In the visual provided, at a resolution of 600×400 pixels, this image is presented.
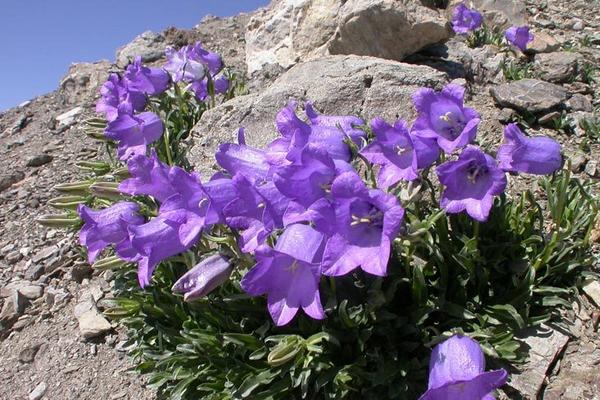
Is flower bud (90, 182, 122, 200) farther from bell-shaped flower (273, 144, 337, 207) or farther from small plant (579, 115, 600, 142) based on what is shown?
small plant (579, 115, 600, 142)

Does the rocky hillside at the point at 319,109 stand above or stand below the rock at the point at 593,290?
above

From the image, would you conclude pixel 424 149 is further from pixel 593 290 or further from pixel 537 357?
pixel 593 290

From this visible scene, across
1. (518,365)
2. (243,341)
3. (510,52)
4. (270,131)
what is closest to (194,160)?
(270,131)

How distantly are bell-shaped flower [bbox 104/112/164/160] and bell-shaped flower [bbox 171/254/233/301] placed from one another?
1.90 meters

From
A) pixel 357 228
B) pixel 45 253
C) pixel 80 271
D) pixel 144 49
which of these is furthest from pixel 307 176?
pixel 144 49

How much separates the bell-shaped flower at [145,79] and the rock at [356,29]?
7.47ft

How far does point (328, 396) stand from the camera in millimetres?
3207

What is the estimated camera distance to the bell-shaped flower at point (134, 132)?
4723 millimetres

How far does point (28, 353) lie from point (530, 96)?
5140mm

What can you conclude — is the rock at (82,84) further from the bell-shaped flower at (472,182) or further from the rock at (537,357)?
the rock at (537,357)

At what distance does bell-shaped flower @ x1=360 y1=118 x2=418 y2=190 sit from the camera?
10.1ft

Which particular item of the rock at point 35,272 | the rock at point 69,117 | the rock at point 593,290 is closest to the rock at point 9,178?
the rock at point 69,117

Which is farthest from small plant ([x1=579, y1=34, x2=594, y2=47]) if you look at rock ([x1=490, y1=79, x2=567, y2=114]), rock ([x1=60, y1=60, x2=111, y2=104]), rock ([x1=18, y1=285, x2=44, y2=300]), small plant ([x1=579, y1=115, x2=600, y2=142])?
rock ([x1=18, y1=285, x2=44, y2=300])

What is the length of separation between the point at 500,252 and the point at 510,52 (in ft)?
17.3
